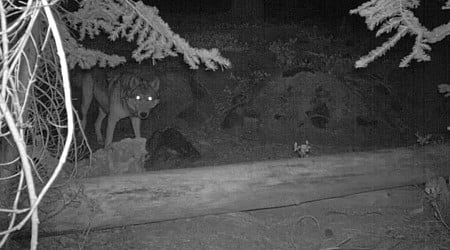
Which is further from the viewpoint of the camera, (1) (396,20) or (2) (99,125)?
(2) (99,125)

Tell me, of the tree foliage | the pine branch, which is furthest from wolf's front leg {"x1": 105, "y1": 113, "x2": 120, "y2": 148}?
the tree foliage

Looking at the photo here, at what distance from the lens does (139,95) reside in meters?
8.39

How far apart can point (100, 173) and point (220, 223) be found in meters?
1.67

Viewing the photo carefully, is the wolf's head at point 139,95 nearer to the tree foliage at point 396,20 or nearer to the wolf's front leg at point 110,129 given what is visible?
the wolf's front leg at point 110,129

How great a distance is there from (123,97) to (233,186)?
13.9 feet

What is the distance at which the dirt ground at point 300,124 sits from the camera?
16.1 feet

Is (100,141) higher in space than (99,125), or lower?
lower

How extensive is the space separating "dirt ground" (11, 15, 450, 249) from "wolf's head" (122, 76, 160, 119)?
98cm

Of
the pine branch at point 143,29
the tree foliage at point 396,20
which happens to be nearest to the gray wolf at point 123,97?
the pine branch at point 143,29

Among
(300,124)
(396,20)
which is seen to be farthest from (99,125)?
(396,20)

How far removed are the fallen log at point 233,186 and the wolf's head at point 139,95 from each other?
385 centimetres

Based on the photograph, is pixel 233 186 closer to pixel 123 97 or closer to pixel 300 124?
pixel 123 97

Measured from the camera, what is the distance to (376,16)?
259cm

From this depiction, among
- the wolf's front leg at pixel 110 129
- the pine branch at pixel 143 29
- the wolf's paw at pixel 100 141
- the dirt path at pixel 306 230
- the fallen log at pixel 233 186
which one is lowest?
the dirt path at pixel 306 230
